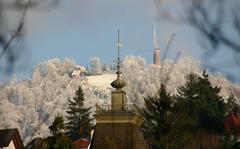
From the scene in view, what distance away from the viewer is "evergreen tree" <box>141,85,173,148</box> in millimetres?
55963

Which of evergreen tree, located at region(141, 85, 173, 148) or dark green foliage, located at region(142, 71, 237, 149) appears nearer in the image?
evergreen tree, located at region(141, 85, 173, 148)

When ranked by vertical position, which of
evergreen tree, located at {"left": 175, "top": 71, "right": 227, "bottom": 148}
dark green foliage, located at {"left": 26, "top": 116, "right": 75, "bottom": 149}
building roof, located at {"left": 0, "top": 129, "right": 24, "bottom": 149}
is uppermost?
evergreen tree, located at {"left": 175, "top": 71, "right": 227, "bottom": 148}

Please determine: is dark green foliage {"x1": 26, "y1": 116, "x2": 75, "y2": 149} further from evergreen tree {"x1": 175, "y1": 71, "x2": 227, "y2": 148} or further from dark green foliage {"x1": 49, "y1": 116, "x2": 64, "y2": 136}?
evergreen tree {"x1": 175, "y1": 71, "x2": 227, "y2": 148}

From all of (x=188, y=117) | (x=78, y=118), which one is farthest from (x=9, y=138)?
(x=78, y=118)

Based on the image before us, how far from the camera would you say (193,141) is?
246ft

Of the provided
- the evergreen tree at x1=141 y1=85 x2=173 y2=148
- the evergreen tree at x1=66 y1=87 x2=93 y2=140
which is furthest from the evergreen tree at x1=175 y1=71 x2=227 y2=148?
the evergreen tree at x1=66 y1=87 x2=93 y2=140

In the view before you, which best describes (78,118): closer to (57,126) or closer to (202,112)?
(202,112)

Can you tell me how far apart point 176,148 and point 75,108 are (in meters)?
71.7

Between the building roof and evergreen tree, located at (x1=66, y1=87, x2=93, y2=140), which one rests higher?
evergreen tree, located at (x1=66, y1=87, x2=93, y2=140)

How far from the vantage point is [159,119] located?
57.5 meters

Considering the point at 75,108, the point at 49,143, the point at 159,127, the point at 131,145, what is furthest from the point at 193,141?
the point at 75,108

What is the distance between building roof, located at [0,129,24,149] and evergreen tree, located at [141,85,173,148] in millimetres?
13751

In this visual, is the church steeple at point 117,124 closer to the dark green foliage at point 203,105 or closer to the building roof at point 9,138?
the building roof at point 9,138

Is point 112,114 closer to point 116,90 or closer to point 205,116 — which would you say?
point 116,90
